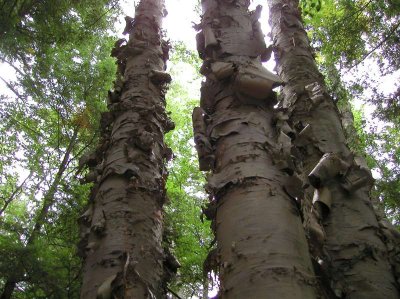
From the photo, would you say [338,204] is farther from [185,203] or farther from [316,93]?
[185,203]

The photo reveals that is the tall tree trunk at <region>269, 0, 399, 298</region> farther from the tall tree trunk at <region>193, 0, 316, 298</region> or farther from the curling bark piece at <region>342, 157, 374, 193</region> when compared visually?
the tall tree trunk at <region>193, 0, 316, 298</region>

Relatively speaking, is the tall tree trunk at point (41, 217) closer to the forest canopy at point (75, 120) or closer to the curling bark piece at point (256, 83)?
the forest canopy at point (75, 120)

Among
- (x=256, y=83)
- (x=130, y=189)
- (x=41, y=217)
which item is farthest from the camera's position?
(x=41, y=217)

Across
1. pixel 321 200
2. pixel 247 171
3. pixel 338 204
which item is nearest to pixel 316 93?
pixel 338 204

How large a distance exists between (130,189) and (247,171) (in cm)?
164

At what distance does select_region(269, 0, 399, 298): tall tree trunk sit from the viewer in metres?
1.97

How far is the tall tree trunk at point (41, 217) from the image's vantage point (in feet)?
22.0

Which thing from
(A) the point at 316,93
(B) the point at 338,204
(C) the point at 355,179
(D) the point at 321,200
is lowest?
(D) the point at 321,200

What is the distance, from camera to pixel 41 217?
26.0 feet

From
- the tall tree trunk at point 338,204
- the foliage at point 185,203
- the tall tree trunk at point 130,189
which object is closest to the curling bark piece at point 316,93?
the tall tree trunk at point 338,204

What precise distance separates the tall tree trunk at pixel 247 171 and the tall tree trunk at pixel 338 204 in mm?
205

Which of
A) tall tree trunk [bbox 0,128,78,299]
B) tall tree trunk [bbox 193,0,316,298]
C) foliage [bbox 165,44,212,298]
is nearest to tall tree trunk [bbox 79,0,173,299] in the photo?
tall tree trunk [bbox 193,0,316,298]

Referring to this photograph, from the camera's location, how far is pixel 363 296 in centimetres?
192

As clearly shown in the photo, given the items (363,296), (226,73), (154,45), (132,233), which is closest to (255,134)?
(226,73)
